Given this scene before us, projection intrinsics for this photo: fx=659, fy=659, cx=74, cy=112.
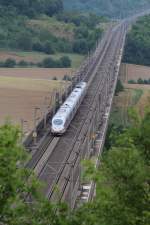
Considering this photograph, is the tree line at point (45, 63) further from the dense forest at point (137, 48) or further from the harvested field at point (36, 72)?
the dense forest at point (137, 48)

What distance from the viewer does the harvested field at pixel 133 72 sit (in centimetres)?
10095

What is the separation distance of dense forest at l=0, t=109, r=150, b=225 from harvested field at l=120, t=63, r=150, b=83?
264 feet

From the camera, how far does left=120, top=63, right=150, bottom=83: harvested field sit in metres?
101

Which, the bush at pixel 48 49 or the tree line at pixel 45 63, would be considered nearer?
the tree line at pixel 45 63

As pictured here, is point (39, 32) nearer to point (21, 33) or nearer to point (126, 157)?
point (21, 33)

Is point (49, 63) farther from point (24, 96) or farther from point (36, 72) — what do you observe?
point (24, 96)

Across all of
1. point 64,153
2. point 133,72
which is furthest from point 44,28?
point 64,153

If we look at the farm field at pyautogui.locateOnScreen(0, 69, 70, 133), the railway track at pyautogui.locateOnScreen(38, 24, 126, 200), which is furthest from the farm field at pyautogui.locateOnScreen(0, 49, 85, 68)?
the railway track at pyautogui.locateOnScreen(38, 24, 126, 200)

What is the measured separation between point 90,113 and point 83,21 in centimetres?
9440

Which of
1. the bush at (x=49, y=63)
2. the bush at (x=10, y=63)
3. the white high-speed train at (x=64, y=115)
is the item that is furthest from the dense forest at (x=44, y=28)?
the white high-speed train at (x=64, y=115)

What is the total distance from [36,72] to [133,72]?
18.0m

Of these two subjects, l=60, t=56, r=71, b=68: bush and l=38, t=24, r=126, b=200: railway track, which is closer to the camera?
l=38, t=24, r=126, b=200: railway track

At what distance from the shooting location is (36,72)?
9662 centimetres

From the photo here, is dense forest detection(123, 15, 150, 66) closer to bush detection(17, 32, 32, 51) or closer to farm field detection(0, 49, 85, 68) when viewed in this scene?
farm field detection(0, 49, 85, 68)
